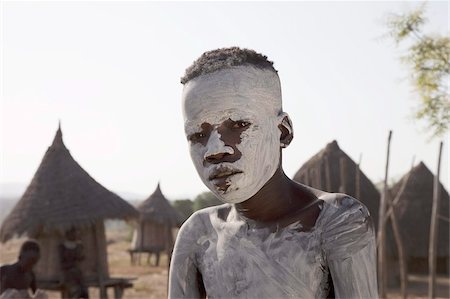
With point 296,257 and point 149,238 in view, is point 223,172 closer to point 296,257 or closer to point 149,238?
point 296,257

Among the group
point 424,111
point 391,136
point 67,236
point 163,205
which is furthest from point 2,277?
point 163,205

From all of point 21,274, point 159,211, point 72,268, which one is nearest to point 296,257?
point 21,274

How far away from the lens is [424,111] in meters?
13.5

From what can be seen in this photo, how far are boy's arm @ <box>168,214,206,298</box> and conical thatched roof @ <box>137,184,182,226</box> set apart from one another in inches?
743

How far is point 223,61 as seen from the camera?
6.32 ft

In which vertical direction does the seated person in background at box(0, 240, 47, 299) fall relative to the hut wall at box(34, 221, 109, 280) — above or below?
above

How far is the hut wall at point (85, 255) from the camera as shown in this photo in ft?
37.7

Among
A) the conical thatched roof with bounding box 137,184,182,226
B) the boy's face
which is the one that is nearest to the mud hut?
the conical thatched roof with bounding box 137,184,182,226

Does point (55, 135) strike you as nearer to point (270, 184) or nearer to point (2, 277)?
point (2, 277)

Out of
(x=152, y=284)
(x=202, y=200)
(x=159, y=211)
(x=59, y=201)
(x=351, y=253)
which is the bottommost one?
(x=152, y=284)

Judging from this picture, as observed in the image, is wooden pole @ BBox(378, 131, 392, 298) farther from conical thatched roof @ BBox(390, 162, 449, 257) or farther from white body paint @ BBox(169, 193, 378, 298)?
white body paint @ BBox(169, 193, 378, 298)

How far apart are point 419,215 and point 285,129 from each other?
1656 centimetres

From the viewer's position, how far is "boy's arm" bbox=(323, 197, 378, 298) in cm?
180

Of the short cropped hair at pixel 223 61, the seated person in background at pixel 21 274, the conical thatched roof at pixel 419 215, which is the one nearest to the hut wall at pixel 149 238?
the conical thatched roof at pixel 419 215
